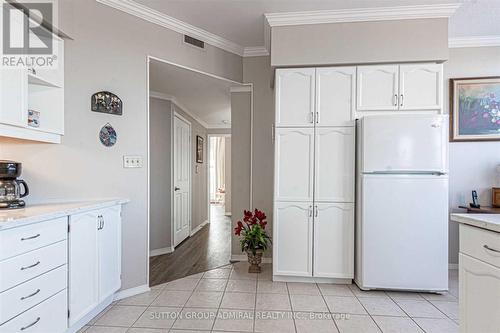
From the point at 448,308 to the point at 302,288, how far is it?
1249 mm

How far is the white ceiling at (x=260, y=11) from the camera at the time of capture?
2.45 metres

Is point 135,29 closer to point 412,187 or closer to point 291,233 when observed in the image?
point 291,233

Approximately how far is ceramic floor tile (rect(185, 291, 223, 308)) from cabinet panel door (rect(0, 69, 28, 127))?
A: 76.0 inches

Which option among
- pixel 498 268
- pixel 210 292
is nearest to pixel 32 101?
pixel 210 292

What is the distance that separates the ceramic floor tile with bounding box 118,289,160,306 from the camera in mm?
2332

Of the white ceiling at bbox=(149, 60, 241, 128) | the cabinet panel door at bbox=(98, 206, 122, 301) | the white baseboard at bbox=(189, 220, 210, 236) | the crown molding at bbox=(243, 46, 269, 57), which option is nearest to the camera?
the cabinet panel door at bbox=(98, 206, 122, 301)

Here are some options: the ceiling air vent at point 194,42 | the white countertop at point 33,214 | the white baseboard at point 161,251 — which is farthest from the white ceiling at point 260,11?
the white baseboard at point 161,251

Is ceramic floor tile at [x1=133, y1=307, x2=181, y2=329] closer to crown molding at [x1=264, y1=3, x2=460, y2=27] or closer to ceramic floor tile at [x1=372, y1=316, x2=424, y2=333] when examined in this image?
ceramic floor tile at [x1=372, y1=316, x2=424, y2=333]

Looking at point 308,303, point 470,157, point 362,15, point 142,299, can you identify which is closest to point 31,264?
point 142,299

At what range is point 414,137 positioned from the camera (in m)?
2.42

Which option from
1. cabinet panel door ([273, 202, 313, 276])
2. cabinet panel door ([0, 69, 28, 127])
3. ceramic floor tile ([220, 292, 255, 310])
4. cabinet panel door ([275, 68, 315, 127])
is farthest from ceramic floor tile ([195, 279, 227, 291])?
cabinet panel door ([0, 69, 28, 127])

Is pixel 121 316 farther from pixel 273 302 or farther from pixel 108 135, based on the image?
pixel 108 135

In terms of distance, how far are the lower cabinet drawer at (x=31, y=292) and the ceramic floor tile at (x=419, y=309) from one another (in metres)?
2.66

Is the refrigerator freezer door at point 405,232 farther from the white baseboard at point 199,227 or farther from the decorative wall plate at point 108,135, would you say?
the white baseboard at point 199,227
